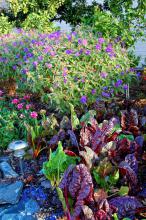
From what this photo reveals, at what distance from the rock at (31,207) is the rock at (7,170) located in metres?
0.46

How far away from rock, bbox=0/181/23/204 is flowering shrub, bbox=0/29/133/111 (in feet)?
4.09

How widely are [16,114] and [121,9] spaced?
345 cm

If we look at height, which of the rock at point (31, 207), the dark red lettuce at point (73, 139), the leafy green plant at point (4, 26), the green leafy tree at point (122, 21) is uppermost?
the green leafy tree at point (122, 21)

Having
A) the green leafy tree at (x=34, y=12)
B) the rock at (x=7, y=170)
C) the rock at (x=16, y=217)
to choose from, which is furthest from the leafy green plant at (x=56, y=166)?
the green leafy tree at (x=34, y=12)

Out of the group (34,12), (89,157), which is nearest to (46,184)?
(89,157)

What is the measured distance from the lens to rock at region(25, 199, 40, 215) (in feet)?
11.1

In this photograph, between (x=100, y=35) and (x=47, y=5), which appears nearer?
(x=100, y=35)

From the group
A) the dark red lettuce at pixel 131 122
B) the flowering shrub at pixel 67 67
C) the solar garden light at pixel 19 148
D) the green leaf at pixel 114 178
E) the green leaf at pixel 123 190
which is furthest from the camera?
the flowering shrub at pixel 67 67

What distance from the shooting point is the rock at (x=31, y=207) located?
11.1ft

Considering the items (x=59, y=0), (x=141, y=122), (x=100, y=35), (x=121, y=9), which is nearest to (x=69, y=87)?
(x=141, y=122)

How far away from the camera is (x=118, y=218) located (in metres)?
3.16

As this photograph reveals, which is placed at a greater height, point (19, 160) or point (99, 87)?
point (99, 87)

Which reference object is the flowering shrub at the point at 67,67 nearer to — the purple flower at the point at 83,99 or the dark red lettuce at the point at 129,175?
the purple flower at the point at 83,99

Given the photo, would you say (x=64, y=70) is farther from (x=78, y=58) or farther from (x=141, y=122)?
(x=141, y=122)
